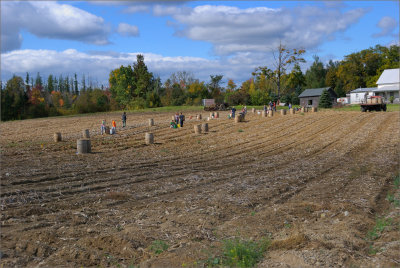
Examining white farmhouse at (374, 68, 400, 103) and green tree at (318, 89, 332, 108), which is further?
white farmhouse at (374, 68, 400, 103)

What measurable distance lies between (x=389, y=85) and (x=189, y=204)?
71250mm

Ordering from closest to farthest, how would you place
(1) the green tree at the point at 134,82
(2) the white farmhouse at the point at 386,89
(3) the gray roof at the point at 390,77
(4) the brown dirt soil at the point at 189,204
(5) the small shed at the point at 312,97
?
1. (4) the brown dirt soil at the point at 189,204
2. (2) the white farmhouse at the point at 386,89
3. (5) the small shed at the point at 312,97
4. (3) the gray roof at the point at 390,77
5. (1) the green tree at the point at 134,82

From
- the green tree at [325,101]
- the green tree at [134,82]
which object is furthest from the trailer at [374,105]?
the green tree at [134,82]

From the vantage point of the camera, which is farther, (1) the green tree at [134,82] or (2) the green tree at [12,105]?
(1) the green tree at [134,82]

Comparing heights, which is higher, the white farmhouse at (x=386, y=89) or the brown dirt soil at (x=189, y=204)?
the white farmhouse at (x=386, y=89)

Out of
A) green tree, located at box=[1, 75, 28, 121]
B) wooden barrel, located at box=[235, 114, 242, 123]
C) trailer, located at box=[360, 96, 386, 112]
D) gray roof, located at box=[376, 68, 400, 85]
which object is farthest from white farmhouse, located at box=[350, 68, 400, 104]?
green tree, located at box=[1, 75, 28, 121]

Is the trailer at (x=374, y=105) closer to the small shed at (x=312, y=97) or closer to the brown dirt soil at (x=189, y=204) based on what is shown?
the brown dirt soil at (x=189, y=204)

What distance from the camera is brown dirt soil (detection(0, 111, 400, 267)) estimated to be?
6656 mm

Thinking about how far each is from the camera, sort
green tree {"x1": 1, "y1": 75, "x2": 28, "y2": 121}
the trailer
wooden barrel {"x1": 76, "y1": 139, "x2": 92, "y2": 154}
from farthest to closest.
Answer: green tree {"x1": 1, "y1": 75, "x2": 28, "y2": 121} → the trailer → wooden barrel {"x1": 76, "y1": 139, "x2": 92, "y2": 154}

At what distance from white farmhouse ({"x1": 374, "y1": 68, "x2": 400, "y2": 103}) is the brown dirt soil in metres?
55.1

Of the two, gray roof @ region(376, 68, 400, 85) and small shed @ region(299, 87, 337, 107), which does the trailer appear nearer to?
small shed @ region(299, 87, 337, 107)

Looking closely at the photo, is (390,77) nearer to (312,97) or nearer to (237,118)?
(312,97)

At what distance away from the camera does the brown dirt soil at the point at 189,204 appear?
6.66 m

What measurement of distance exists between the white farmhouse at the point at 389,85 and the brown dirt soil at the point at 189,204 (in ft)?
181
